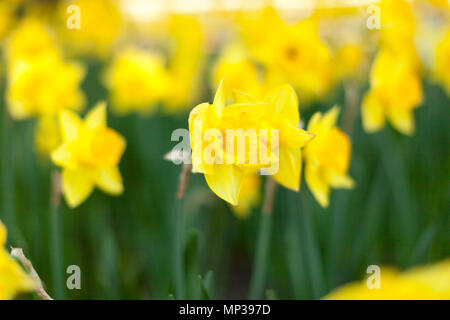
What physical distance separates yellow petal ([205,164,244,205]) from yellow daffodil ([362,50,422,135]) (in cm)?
52

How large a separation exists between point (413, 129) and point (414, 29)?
523 mm

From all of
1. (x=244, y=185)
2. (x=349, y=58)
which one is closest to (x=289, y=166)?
(x=244, y=185)

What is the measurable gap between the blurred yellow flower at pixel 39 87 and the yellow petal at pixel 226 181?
2.22 ft

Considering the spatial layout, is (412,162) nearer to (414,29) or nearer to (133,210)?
(414,29)

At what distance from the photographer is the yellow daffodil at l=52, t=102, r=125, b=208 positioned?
845 mm

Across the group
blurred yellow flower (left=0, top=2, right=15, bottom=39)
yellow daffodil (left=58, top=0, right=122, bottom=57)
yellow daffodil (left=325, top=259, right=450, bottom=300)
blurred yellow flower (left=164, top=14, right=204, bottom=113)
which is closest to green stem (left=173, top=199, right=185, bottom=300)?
yellow daffodil (left=325, top=259, right=450, bottom=300)

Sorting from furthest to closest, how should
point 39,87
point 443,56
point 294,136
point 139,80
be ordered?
point 139,80
point 443,56
point 39,87
point 294,136

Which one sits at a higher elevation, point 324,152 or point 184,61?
point 184,61

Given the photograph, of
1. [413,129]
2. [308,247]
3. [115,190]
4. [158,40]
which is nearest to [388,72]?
[308,247]

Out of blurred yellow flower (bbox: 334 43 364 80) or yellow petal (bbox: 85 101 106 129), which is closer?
yellow petal (bbox: 85 101 106 129)

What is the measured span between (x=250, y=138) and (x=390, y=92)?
0.53 meters

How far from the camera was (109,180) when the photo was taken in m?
Result: 0.90

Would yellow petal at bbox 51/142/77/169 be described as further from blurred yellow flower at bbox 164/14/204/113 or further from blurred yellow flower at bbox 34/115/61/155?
blurred yellow flower at bbox 164/14/204/113

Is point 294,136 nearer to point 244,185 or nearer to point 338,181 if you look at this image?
point 338,181
